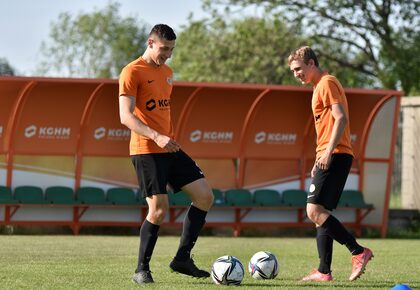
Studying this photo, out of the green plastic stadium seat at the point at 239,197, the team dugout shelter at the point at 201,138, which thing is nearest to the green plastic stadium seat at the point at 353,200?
the team dugout shelter at the point at 201,138

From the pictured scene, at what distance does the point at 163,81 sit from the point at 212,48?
86.4 feet

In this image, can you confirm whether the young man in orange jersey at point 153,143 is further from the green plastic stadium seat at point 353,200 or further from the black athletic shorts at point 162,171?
the green plastic stadium seat at point 353,200

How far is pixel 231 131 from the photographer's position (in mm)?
18453

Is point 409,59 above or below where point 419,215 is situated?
above


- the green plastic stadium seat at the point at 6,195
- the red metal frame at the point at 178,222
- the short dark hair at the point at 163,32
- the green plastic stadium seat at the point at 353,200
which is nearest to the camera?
the short dark hair at the point at 163,32

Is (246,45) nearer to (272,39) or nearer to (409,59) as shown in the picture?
(272,39)

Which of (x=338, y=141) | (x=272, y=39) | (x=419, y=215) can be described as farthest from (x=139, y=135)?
(x=272, y=39)

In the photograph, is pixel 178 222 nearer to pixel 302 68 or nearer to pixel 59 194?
pixel 59 194

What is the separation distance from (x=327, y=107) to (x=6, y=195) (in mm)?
9149

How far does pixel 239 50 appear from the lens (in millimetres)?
34062

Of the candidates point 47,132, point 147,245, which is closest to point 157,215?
point 147,245

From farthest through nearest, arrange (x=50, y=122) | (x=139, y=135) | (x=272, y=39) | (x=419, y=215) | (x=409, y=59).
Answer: (x=272, y=39) < (x=409, y=59) < (x=419, y=215) < (x=50, y=122) < (x=139, y=135)

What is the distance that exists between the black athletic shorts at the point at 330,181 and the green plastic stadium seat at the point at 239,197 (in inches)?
345

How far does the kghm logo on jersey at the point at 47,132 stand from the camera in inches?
691
